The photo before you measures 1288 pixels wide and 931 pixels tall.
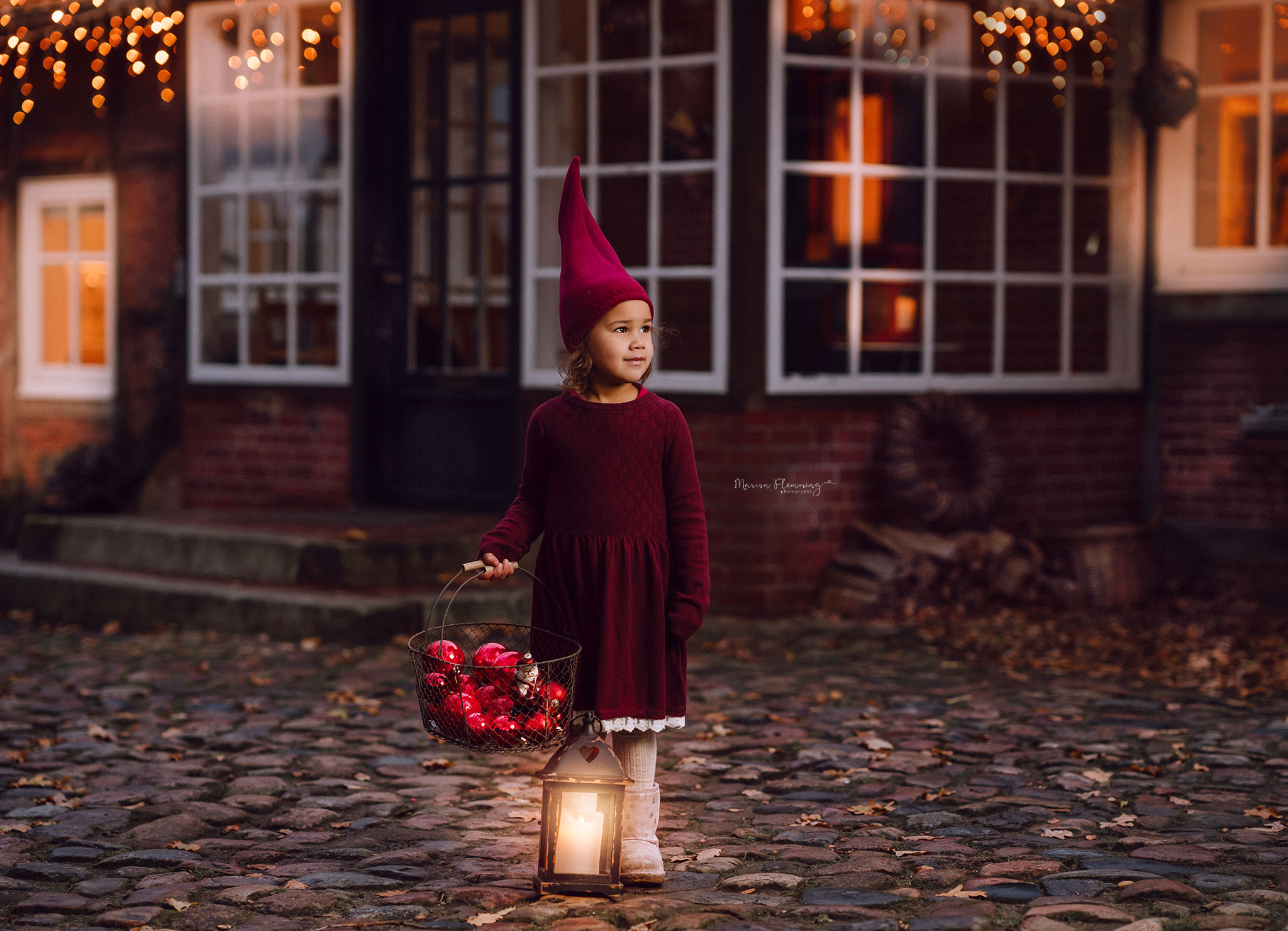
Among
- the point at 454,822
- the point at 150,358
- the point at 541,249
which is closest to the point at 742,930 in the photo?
the point at 454,822

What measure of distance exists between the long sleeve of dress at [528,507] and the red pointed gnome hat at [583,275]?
0.25m

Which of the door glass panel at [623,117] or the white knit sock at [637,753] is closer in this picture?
the white knit sock at [637,753]

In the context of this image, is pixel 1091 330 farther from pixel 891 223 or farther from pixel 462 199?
pixel 462 199

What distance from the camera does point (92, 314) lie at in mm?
10695

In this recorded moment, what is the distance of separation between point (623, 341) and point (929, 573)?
14.9 feet

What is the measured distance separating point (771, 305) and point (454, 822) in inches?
160

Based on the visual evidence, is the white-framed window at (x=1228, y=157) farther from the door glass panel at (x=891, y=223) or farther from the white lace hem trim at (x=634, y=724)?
the white lace hem trim at (x=634, y=724)

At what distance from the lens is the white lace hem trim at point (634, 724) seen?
363cm

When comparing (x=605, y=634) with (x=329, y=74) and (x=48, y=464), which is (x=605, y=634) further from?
(x=48, y=464)

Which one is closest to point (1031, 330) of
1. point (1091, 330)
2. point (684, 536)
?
point (1091, 330)

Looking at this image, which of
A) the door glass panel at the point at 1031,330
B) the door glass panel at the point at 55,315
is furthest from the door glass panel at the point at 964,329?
the door glass panel at the point at 55,315

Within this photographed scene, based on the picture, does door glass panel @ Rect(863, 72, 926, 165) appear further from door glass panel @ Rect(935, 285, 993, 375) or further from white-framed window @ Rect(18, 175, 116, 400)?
white-framed window @ Rect(18, 175, 116, 400)

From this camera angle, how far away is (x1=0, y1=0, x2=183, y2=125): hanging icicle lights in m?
9.16

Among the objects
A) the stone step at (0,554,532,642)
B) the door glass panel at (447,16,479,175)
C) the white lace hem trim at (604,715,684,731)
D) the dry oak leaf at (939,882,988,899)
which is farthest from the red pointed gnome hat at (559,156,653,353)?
the door glass panel at (447,16,479,175)
